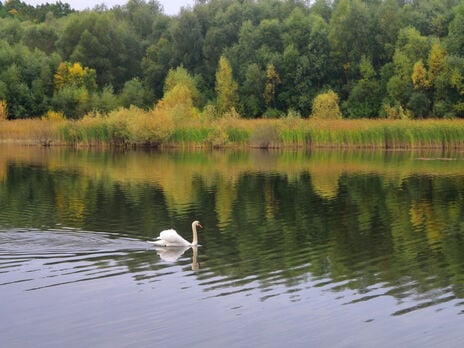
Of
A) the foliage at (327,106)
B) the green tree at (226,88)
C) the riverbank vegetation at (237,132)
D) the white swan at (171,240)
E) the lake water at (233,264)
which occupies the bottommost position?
→ the lake water at (233,264)

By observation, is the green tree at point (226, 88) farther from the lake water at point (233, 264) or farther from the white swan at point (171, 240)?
the white swan at point (171, 240)

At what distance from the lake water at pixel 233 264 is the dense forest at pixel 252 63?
42.9 metres

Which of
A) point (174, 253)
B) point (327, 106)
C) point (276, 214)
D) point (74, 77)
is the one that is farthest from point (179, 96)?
point (174, 253)

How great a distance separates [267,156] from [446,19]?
40954 millimetres

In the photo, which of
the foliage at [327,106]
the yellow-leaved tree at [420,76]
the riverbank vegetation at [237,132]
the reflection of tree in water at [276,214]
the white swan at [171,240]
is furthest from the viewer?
the yellow-leaved tree at [420,76]

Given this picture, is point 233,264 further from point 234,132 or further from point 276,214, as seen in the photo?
point 234,132

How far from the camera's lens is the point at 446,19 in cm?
8025

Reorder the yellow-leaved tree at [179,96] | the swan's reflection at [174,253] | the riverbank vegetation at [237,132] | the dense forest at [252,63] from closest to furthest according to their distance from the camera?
the swan's reflection at [174,253] < the riverbank vegetation at [237,132] < the yellow-leaved tree at [179,96] < the dense forest at [252,63]

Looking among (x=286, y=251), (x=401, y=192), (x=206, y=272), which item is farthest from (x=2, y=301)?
(x=401, y=192)

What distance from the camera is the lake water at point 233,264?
36.4 ft

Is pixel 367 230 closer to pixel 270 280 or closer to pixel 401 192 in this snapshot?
pixel 270 280

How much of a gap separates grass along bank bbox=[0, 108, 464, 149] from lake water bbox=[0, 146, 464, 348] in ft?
64.1

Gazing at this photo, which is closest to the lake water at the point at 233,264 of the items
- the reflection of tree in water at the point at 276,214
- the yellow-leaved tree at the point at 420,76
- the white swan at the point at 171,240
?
the reflection of tree in water at the point at 276,214

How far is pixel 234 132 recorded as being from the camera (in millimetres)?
53812
